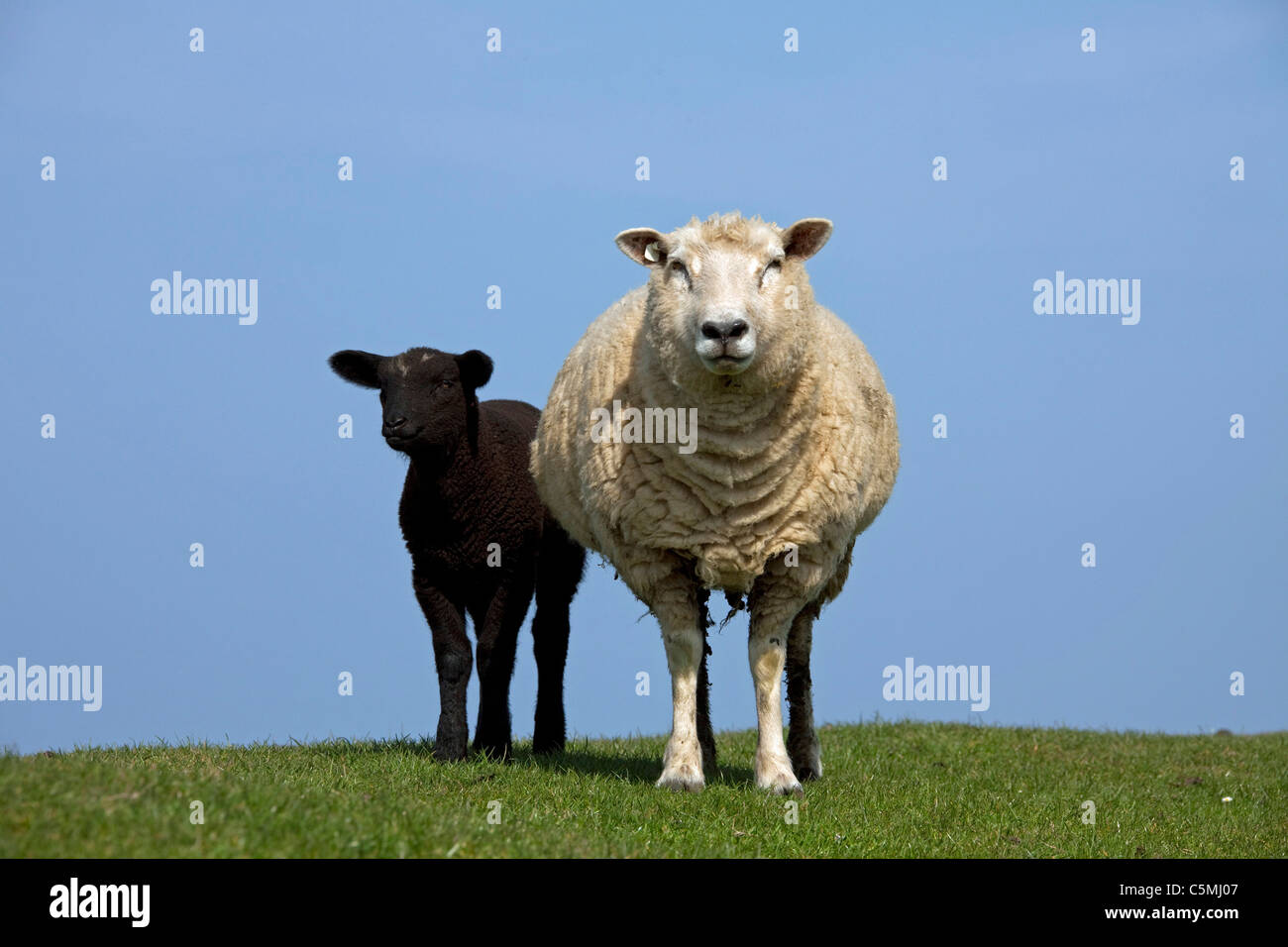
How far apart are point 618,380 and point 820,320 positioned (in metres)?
1.56

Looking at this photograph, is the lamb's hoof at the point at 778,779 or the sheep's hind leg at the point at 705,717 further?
the sheep's hind leg at the point at 705,717

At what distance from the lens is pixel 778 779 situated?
9.02 metres

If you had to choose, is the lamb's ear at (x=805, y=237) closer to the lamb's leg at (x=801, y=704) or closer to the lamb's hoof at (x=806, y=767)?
the lamb's leg at (x=801, y=704)

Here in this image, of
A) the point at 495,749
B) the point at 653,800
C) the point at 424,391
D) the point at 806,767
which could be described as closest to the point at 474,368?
the point at 424,391

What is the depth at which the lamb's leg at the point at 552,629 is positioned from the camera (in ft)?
36.6

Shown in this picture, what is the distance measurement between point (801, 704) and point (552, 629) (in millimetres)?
2143

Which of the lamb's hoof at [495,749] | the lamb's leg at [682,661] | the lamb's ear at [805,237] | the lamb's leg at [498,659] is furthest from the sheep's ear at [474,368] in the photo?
the lamb's hoof at [495,749]

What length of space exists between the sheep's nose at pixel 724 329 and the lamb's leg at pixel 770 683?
207 cm

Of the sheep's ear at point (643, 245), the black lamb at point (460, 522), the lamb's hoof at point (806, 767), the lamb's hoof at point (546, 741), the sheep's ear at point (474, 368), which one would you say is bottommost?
the lamb's hoof at point (806, 767)

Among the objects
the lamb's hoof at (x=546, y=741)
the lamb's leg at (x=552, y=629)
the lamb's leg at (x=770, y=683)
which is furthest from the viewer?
the lamb's hoof at (x=546, y=741)

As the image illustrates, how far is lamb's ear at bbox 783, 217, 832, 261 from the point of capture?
355 inches

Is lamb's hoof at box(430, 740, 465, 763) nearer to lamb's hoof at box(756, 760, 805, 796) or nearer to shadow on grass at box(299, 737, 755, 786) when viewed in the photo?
shadow on grass at box(299, 737, 755, 786)
